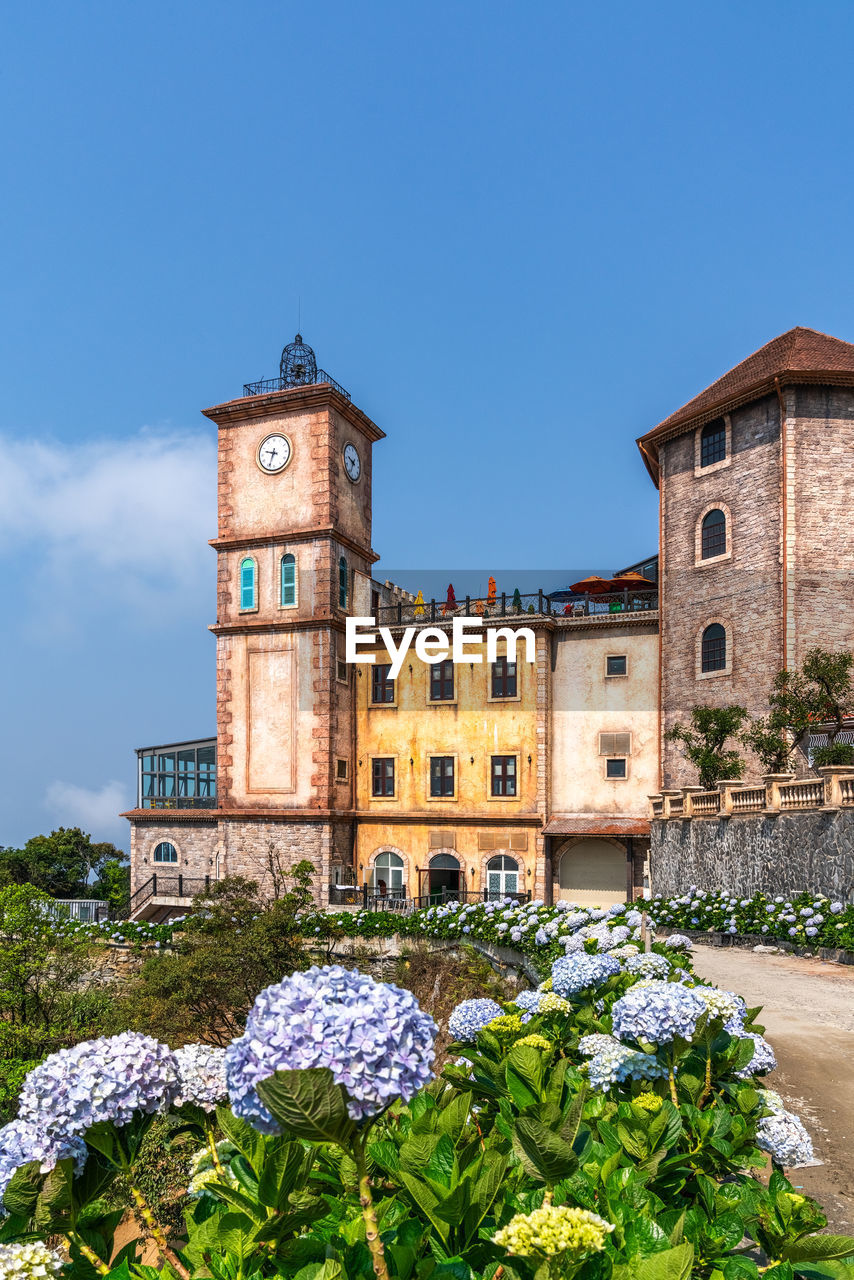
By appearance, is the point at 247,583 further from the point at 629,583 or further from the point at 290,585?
the point at 629,583

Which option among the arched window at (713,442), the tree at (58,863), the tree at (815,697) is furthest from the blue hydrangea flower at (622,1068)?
the tree at (58,863)

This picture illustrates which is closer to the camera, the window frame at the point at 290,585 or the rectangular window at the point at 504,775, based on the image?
the rectangular window at the point at 504,775

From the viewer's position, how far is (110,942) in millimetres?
28422

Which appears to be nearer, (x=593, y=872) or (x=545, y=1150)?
(x=545, y=1150)

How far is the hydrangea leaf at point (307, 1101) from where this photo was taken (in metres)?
1.85

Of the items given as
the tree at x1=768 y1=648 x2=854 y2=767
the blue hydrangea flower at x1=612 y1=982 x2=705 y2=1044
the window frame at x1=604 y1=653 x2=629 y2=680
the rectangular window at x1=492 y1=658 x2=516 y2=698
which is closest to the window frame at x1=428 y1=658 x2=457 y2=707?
the rectangular window at x1=492 y1=658 x2=516 y2=698

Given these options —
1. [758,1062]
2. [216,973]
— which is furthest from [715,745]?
[758,1062]

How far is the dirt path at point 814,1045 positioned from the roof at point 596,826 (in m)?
13.4

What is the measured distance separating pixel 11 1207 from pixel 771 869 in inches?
740

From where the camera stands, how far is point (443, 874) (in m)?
31.0

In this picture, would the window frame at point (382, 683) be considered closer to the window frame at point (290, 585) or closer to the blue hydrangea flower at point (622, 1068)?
the window frame at point (290, 585)

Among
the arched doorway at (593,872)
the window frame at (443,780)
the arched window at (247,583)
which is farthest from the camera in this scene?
the arched window at (247,583)

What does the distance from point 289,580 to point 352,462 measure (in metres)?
5.56

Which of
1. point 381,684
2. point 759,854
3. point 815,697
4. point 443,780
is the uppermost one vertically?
point 381,684
